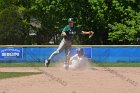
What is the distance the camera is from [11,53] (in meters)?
27.1

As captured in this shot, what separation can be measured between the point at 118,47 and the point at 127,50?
0.57m

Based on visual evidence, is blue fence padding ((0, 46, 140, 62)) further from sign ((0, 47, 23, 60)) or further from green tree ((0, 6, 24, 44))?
green tree ((0, 6, 24, 44))

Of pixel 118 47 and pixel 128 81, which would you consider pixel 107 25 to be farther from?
pixel 128 81

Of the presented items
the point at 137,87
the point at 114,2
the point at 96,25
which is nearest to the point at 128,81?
the point at 137,87

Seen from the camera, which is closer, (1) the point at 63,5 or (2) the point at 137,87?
(2) the point at 137,87

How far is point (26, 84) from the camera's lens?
12.2 m

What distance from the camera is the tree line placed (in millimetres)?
41688

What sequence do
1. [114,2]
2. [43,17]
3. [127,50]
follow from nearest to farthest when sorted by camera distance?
1. [127,50]
2. [114,2]
3. [43,17]

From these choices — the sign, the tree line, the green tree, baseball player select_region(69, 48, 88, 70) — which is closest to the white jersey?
baseball player select_region(69, 48, 88, 70)

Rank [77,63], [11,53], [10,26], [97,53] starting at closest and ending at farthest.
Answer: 1. [77,63]
2. [97,53]
3. [11,53]
4. [10,26]

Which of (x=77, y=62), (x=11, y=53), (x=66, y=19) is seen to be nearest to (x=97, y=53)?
(x=11, y=53)

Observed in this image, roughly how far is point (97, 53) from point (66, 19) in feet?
68.4

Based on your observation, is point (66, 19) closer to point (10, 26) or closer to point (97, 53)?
point (10, 26)

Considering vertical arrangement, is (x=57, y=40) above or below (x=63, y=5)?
below
